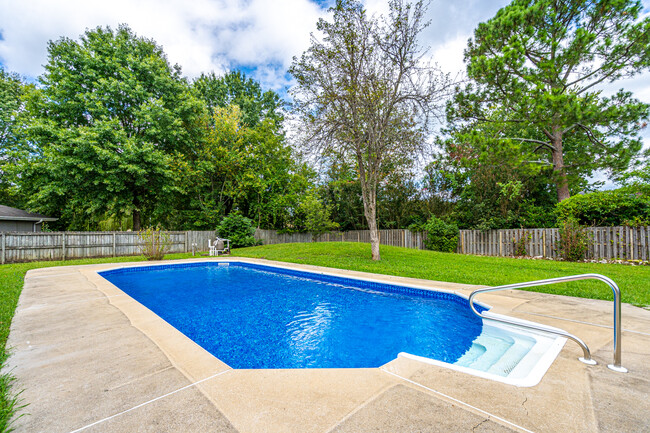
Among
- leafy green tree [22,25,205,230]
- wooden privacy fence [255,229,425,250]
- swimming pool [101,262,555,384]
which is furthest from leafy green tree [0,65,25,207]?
swimming pool [101,262,555,384]

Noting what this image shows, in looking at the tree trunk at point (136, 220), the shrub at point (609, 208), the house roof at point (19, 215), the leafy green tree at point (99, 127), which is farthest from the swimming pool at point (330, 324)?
the house roof at point (19, 215)

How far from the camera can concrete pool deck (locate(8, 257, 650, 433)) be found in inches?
57.3

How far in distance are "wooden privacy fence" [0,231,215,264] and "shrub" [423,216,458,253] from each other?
13378 mm

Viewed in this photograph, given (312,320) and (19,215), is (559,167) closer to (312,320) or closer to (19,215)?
(312,320)

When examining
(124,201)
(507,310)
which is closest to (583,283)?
(507,310)

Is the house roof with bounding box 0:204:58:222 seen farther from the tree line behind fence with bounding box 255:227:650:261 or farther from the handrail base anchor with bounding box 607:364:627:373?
the handrail base anchor with bounding box 607:364:627:373

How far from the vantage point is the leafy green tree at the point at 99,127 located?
41.1 feet

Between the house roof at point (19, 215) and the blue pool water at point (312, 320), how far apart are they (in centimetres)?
1236

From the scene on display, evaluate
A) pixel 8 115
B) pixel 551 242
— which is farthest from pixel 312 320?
pixel 8 115

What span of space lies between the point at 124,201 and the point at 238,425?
1594 cm

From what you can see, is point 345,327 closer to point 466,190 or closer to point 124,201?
point 466,190

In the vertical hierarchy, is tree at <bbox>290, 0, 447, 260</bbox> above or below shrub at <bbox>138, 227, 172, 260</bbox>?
above

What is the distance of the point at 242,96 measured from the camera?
21.3 m

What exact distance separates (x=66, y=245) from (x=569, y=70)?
2317 cm
